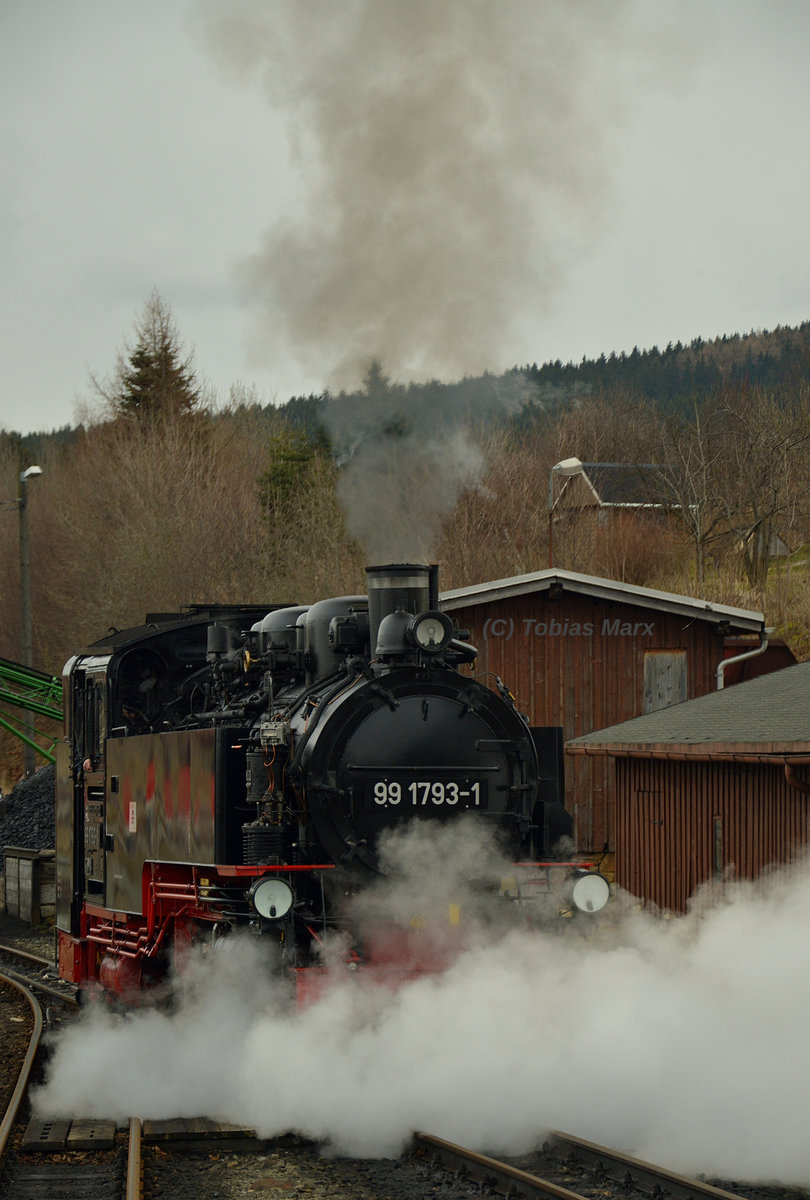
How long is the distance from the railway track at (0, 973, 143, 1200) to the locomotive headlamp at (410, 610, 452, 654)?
322cm

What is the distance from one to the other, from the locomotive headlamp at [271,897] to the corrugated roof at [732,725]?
4.26 metres

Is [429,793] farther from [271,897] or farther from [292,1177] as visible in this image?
[292,1177]

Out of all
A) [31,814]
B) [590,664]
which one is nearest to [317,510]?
[31,814]

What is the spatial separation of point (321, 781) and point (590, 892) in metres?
1.79

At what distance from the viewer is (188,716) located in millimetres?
11109

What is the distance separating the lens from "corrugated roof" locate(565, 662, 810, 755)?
433 inches

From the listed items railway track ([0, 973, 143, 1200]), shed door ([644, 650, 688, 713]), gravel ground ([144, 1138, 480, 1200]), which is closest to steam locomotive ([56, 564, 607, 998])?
gravel ground ([144, 1138, 480, 1200])

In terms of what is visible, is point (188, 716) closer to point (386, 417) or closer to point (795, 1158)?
point (386, 417)

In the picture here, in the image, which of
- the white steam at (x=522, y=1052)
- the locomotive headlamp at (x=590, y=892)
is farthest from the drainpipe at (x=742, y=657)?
the locomotive headlamp at (x=590, y=892)

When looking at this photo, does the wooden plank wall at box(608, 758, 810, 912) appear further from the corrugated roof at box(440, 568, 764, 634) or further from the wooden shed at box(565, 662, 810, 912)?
the corrugated roof at box(440, 568, 764, 634)

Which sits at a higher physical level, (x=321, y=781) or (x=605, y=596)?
(x=605, y=596)

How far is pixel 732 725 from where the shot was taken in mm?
12289

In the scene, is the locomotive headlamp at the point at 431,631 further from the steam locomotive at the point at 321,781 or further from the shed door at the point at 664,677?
the shed door at the point at 664,677

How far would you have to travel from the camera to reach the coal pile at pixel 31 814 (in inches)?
944
